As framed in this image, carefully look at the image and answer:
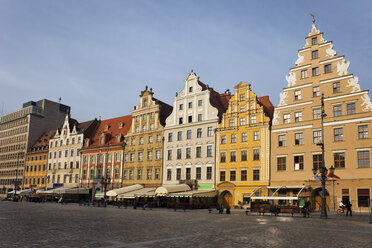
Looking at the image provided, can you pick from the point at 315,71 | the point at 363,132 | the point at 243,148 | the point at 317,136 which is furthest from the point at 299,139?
the point at 315,71

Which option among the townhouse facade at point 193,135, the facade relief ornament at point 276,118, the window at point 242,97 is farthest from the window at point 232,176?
the window at point 242,97

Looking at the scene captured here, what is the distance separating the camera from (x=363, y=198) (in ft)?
122

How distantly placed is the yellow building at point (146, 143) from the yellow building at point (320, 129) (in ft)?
71.8

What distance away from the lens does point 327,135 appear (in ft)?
135

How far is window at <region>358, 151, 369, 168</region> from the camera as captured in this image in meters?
37.8

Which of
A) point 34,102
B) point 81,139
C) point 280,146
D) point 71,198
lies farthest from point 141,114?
point 34,102

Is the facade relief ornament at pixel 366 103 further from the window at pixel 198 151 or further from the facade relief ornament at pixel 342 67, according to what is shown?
the window at pixel 198 151

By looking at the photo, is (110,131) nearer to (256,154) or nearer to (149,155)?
(149,155)

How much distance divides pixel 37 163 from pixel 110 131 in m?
26.0

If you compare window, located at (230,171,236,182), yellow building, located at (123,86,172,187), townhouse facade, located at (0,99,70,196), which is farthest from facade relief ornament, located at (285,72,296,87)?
townhouse facade, located at (0,99,70,196)

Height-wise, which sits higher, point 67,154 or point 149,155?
point 67,154

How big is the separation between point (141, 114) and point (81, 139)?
18.7 m

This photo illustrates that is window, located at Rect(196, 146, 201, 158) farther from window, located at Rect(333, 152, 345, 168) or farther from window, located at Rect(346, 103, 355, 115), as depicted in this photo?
window, located at Rect(346, 103, 355, 115)

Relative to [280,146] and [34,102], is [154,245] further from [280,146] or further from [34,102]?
[34,102]
